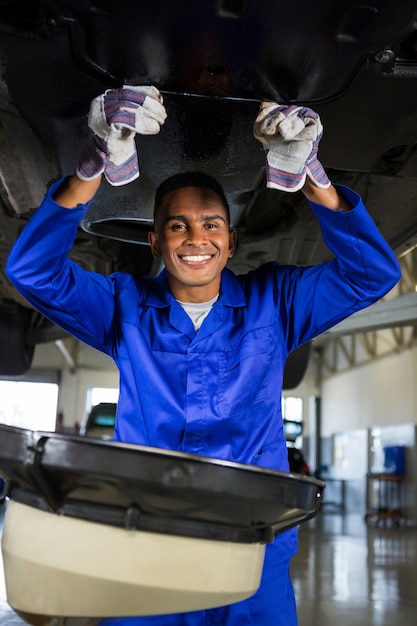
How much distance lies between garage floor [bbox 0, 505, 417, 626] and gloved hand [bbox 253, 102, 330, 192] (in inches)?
37.0

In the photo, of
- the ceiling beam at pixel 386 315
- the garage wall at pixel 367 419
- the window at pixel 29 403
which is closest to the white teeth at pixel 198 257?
the ceiling beam at pixel 386 315

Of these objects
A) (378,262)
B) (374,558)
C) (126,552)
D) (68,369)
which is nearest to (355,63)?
(378,262)

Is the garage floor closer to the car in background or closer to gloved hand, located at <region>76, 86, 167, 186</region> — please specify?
gloved hand, located at <region>76, 86, 167, 186</region>

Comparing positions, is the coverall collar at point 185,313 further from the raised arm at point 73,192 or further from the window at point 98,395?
the window at point 98,395

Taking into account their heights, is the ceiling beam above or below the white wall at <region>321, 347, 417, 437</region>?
below

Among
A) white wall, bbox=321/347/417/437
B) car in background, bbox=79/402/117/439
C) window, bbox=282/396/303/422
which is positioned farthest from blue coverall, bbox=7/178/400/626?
window, bbox=282/396/303/422

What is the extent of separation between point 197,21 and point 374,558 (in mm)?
5615

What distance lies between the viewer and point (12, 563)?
45.8 inches

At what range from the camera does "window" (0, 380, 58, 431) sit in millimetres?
16744

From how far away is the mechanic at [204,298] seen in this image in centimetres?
145

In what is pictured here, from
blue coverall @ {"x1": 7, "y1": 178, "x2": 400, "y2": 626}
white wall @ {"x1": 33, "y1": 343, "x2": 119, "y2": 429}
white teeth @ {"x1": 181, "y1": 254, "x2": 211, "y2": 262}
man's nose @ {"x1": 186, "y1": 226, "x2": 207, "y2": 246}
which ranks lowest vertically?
blue coverall @ {"x1": 7, "y1": 178, "x2": 400, "y2": 626}

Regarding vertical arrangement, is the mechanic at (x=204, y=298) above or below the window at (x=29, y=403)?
below

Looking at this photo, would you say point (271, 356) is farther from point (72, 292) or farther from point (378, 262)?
point (72, 292)

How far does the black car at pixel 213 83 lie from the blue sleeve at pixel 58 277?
441mm
